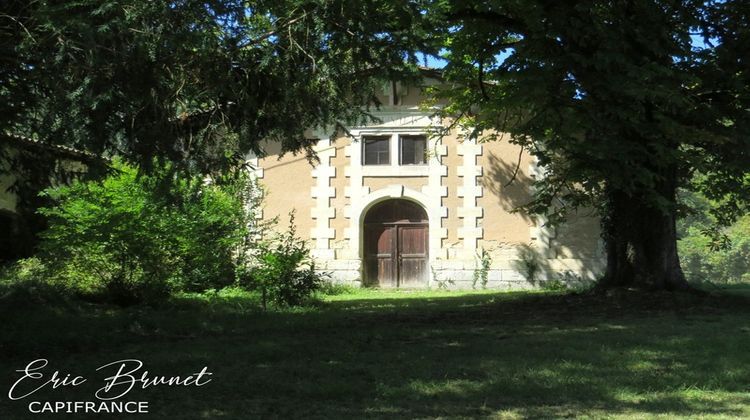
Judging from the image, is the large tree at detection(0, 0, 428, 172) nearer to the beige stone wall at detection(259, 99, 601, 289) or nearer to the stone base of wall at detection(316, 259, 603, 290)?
the beige stone wall at detection(259, 99, 601, 289)

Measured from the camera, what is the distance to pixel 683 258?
52.6m

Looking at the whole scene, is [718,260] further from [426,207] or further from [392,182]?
[392,182]

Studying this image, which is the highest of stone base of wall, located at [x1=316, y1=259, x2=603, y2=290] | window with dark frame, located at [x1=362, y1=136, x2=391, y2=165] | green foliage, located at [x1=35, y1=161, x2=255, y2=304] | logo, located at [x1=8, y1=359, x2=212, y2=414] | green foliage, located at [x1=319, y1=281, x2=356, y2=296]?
window with dark frame, located at [x1=362, y1=136, x2=391, y2=165]

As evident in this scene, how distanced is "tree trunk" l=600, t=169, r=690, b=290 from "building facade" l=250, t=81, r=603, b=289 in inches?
256

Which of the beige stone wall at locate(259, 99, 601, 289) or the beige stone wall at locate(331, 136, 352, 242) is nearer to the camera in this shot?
the beige stone wall at locate(259, 99, 601, 289)

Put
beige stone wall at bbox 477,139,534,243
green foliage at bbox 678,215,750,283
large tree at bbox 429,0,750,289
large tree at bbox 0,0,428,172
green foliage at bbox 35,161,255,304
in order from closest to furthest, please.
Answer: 1. large tree at bbox 0,0,428,172
2. large tree at bbox 429,0,750,289
3. green foliage at bbox 35,161,255,304
4. beige stone wall at bbox 477,139,534,243
5. green foliage at bbox 678,215,750,283

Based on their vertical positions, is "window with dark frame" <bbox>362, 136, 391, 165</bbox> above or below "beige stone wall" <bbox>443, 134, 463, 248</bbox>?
above

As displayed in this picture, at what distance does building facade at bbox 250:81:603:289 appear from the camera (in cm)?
1833

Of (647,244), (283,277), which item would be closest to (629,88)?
(647,244)

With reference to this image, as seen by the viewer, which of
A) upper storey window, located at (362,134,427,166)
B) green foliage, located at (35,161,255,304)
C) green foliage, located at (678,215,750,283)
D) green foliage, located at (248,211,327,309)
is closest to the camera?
green foliage, located at (35,161,255,304)

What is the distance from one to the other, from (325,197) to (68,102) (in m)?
12.7

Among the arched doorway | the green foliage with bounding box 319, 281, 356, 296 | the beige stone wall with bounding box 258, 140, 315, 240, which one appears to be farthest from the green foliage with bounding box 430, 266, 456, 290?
the beige stone wall with bounding box 258, 140, 315, 240

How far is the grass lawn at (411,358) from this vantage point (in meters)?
4.69

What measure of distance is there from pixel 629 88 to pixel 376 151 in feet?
36.1
